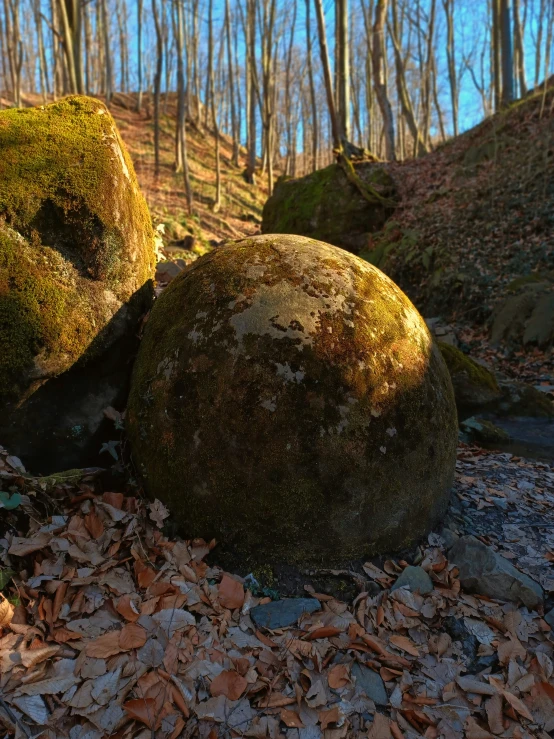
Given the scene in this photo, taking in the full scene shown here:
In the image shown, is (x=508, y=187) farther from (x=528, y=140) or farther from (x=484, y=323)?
(x=484, y=323)

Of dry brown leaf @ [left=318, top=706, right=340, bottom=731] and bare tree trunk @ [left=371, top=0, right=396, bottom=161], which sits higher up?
bare tree trunk @ [left=371, top=0, right=396, bottom=161]

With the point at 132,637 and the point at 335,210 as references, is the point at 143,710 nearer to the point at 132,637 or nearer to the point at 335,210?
the point at 132,637

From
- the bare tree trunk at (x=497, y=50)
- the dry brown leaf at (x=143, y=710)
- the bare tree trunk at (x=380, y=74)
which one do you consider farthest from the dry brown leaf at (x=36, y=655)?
the bare tree trunk at (x=497, y=50)

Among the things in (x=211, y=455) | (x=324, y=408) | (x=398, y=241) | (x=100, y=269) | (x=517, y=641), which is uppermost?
(x=398, y=241)

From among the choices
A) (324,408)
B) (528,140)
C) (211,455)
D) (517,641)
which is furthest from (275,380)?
(528,140)

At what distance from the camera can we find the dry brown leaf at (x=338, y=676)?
2.21 meters

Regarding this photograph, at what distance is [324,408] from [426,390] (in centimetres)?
75

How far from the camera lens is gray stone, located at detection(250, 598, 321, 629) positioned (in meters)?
2.47

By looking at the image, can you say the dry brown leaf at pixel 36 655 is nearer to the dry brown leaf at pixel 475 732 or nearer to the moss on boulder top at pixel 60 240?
the moss on boulder top at pixel 60 240

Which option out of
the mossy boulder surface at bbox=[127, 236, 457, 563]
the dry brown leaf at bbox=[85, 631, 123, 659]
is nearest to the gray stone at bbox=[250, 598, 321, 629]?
the mossy boulder surface at bbox=[127, 236, 457, 563]

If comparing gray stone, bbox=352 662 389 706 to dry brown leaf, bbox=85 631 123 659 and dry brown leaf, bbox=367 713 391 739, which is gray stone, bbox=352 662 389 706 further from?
dry brown leaf, bbox=85 631 123 659

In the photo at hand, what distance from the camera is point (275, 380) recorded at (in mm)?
2691

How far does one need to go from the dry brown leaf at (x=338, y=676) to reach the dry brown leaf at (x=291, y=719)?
0.23 meters

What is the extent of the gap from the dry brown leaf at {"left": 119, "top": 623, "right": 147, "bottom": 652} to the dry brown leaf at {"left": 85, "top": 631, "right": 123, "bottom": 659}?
2cm
